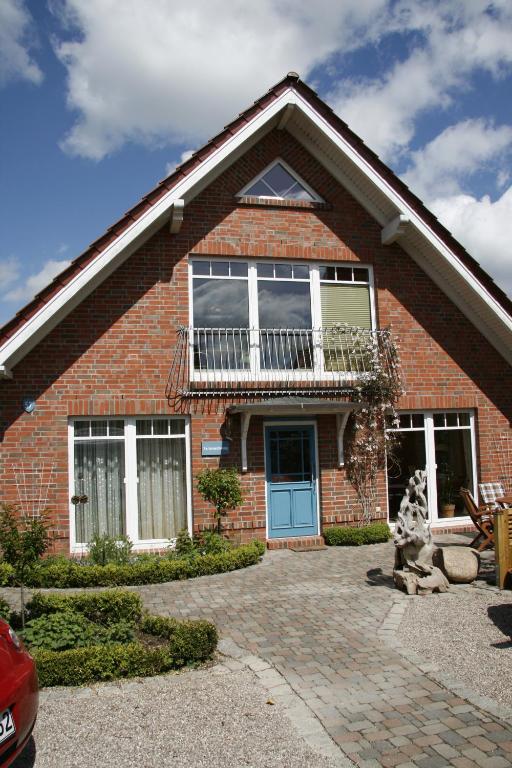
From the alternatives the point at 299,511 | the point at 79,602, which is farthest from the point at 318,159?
the point at 79,602

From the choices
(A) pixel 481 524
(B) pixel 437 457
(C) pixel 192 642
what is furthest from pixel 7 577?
(B) pixel 437 457

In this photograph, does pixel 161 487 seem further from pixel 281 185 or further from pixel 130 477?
pixel 281 185

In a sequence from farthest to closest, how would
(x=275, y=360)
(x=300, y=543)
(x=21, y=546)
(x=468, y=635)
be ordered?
(x=275, y=360) < (x=300, y=543) < (x=21, y=546) < (x=468, y=635)

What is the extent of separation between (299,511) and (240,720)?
7504 millimetres

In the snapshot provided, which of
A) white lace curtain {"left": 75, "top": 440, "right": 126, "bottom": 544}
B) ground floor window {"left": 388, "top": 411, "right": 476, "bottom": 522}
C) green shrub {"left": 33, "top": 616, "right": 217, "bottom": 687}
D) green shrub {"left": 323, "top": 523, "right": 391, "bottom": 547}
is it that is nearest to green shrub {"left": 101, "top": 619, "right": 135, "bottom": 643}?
green shrub {"left": 33, "top": 616, "right": 217, "bottom": 687}

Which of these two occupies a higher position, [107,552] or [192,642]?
[107,552]

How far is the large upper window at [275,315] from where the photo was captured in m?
12.2

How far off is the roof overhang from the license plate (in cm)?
762

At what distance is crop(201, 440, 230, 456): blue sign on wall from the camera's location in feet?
38.2

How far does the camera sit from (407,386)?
12.9 metres

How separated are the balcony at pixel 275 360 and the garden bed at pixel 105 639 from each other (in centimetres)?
519

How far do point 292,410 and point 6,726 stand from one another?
8.08 m

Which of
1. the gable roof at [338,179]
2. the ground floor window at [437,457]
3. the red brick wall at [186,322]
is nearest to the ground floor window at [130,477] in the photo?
the red brick wall at [186,322]

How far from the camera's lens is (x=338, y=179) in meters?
13.0
